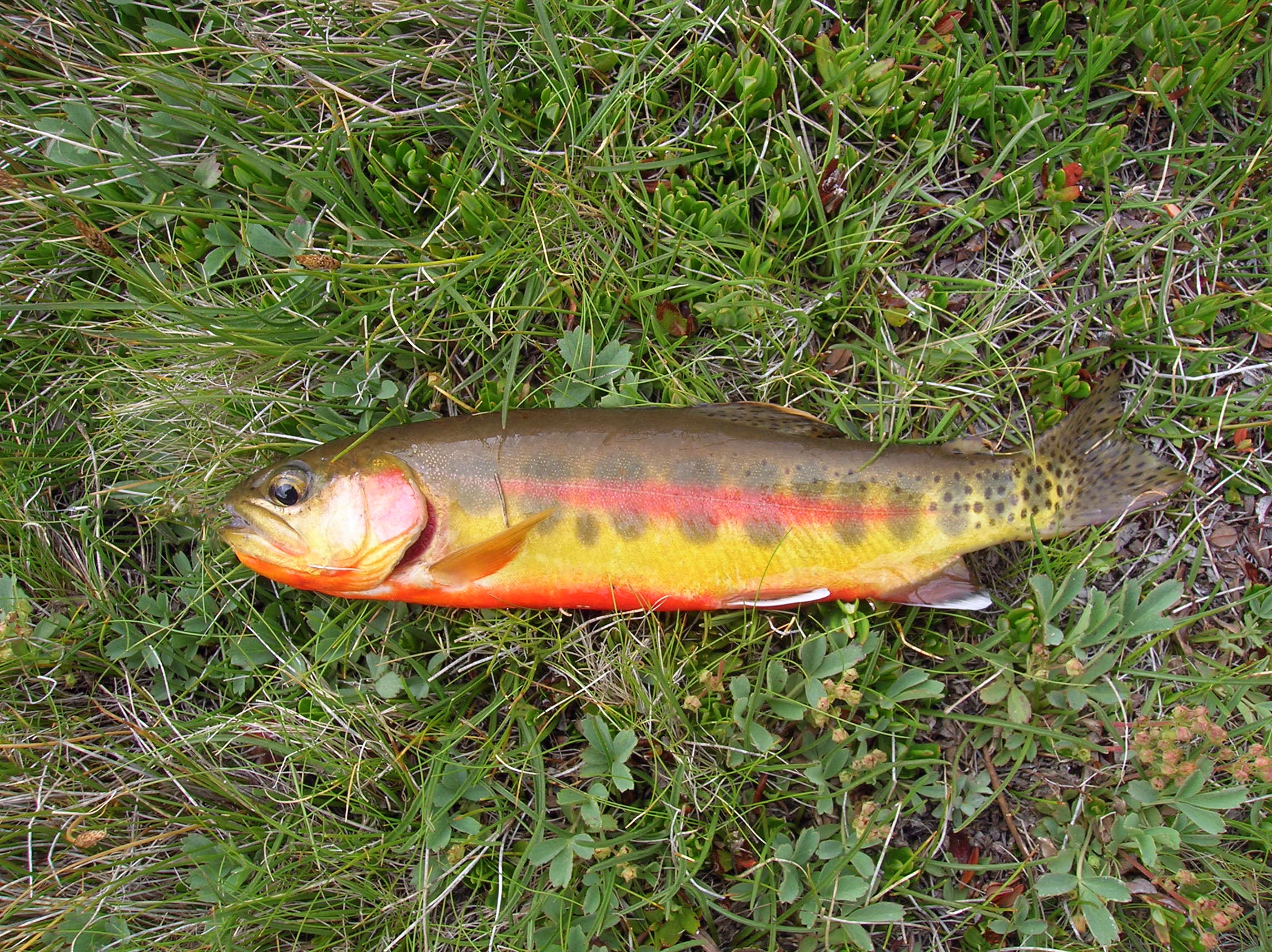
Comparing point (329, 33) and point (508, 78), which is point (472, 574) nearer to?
point (508, 78)

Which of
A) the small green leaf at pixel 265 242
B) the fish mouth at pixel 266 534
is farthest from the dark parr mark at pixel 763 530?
the small green leaf at pixel 265 242

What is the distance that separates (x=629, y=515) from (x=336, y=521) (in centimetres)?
117

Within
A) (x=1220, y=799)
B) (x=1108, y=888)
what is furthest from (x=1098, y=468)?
(x=1108, y=888)

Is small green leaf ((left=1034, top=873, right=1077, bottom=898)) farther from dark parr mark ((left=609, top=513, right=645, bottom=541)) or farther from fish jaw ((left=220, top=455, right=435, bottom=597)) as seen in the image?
fish jaw ((left=220, top=455, right=435, bottom=597))

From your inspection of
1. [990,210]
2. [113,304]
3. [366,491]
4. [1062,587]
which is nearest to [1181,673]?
[1062,587]

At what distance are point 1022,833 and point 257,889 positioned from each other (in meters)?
3.22

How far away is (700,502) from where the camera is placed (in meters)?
3.07

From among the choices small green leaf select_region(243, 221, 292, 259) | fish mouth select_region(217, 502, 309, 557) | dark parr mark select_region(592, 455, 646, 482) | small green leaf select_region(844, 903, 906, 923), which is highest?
small green leaf select_region(243, 221, 292, 259)

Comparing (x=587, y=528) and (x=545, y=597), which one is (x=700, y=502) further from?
(x=545, y=597)

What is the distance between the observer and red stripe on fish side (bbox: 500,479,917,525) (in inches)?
120

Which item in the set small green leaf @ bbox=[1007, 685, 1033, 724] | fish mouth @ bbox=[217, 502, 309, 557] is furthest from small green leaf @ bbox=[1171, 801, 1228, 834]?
fish mouth @ bbox=[217, 502, 309, 557]

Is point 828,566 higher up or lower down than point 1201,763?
higher up

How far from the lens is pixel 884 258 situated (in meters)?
3.51

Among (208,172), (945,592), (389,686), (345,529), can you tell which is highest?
(208,172)
